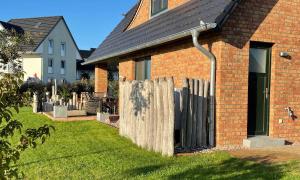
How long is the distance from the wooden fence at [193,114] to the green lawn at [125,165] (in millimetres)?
1035

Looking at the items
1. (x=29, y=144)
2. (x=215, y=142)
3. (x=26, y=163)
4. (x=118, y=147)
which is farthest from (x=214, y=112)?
(x=29, y=144)

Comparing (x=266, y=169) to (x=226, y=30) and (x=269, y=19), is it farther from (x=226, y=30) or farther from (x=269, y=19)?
(x=269, y=19)

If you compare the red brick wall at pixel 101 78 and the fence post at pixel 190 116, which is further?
the red brick wall at pixel 101 78

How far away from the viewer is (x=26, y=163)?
889 cm

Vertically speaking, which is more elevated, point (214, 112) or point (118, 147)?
point (214, 112)

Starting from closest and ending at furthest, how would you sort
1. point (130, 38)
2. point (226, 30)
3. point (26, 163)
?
1. point (26, 163)
2. point (226, 30)
3. point (130, 38)

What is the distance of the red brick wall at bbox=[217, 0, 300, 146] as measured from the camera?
34.3 feet

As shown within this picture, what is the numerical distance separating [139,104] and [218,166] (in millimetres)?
3269

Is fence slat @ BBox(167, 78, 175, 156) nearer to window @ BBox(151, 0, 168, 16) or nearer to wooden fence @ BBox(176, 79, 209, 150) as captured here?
wooden fence @ BBox(176, 79, 209, 150)

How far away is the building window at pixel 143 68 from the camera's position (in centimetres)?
1574

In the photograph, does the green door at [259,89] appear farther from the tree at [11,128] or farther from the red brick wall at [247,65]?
the tree at [11,128]

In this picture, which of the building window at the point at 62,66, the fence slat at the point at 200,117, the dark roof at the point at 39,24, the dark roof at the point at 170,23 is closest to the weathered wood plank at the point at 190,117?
the fence slat at the point at 200,117

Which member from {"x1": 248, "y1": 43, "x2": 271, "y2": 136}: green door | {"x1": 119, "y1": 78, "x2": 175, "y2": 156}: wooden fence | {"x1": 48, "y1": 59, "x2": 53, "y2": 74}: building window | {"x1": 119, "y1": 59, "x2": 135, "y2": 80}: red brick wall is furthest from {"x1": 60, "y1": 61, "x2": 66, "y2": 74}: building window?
{"x1": 248, "y1": 43, "x2": 271, "y2": 136}: green door

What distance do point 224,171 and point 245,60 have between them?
4013 mm
